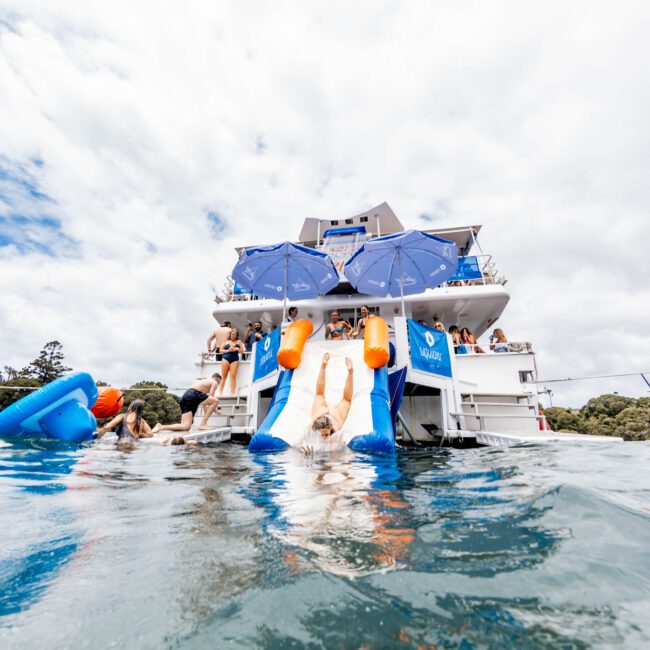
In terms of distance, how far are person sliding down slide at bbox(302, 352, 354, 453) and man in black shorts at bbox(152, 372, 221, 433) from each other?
102 inches

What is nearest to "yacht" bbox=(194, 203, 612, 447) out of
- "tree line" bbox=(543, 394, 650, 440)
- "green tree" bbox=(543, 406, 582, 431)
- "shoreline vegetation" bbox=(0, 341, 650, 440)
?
"shoreline vegetation" bbox=(0, 341, 650, 440)

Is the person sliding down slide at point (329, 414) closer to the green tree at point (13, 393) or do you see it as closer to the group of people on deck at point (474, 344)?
the group of people on deck at point (474, 344)

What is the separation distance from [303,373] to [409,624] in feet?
16.9

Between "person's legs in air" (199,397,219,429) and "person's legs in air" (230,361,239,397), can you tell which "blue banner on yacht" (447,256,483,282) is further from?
"person's legs in air" (199,397,219,429)

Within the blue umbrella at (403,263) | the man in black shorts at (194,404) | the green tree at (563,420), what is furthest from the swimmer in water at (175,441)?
the green tree at (563,420)

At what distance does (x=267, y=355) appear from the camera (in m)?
7.26

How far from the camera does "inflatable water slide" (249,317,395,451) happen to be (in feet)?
15.4

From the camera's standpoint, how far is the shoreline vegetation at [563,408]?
26609mm

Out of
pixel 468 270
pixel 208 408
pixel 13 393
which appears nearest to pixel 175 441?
pixel 208 408

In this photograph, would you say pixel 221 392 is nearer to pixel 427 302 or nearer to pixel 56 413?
pixel 56 413

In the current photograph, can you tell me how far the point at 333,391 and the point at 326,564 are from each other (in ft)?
14.8

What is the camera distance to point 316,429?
463cm

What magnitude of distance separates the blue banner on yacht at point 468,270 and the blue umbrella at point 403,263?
83.9 inches

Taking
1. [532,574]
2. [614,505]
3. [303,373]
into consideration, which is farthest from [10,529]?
[303,373]
